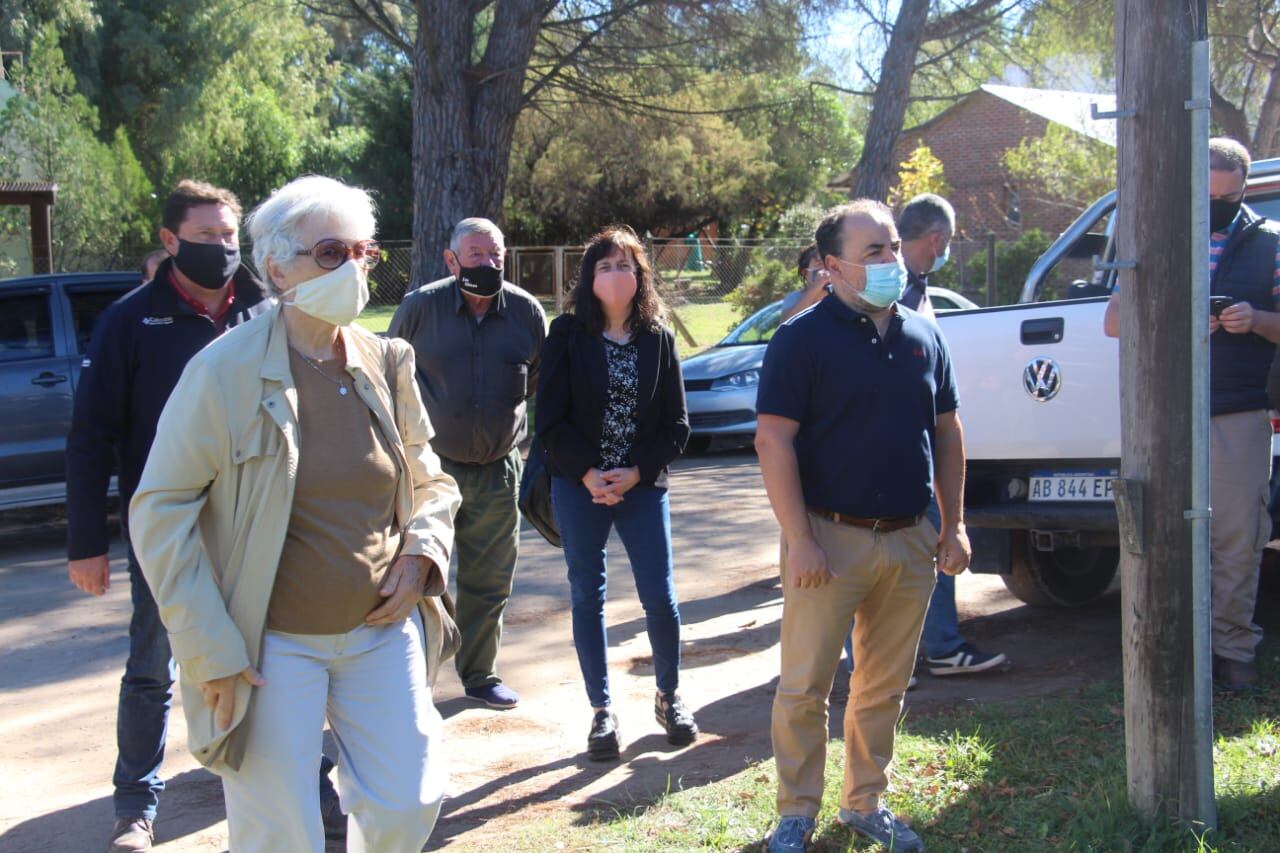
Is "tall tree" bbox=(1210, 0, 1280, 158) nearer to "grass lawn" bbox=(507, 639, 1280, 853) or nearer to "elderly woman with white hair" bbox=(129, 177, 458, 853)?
"grass lawn" bbox=(507, 639, 1280, 853)

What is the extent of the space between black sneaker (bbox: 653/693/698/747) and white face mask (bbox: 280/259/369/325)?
257cm

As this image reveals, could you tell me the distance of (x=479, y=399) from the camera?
561 cm

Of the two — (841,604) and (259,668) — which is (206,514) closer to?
(259,668)

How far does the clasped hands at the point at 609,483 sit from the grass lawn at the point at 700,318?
735 inches

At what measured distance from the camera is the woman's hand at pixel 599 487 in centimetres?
496

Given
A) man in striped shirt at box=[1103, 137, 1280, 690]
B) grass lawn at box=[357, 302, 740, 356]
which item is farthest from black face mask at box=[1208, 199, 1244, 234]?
grass lawn at box=[357, 302, 740, 356]

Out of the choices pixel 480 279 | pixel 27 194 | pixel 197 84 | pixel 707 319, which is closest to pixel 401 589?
pixel 480 279

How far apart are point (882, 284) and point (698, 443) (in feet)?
31.7

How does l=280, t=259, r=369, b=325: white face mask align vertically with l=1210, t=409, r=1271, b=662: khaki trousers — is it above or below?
above

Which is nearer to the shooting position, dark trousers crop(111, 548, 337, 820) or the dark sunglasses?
the dark sunglasses

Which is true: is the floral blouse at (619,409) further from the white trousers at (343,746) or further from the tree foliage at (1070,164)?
the tree foliage at (1070,164)

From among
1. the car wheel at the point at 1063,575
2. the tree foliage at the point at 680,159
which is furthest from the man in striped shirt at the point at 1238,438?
the tree foliage at the point at 680,159

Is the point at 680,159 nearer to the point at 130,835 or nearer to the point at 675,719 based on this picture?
the point at 675,719

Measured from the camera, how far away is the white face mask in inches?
122
